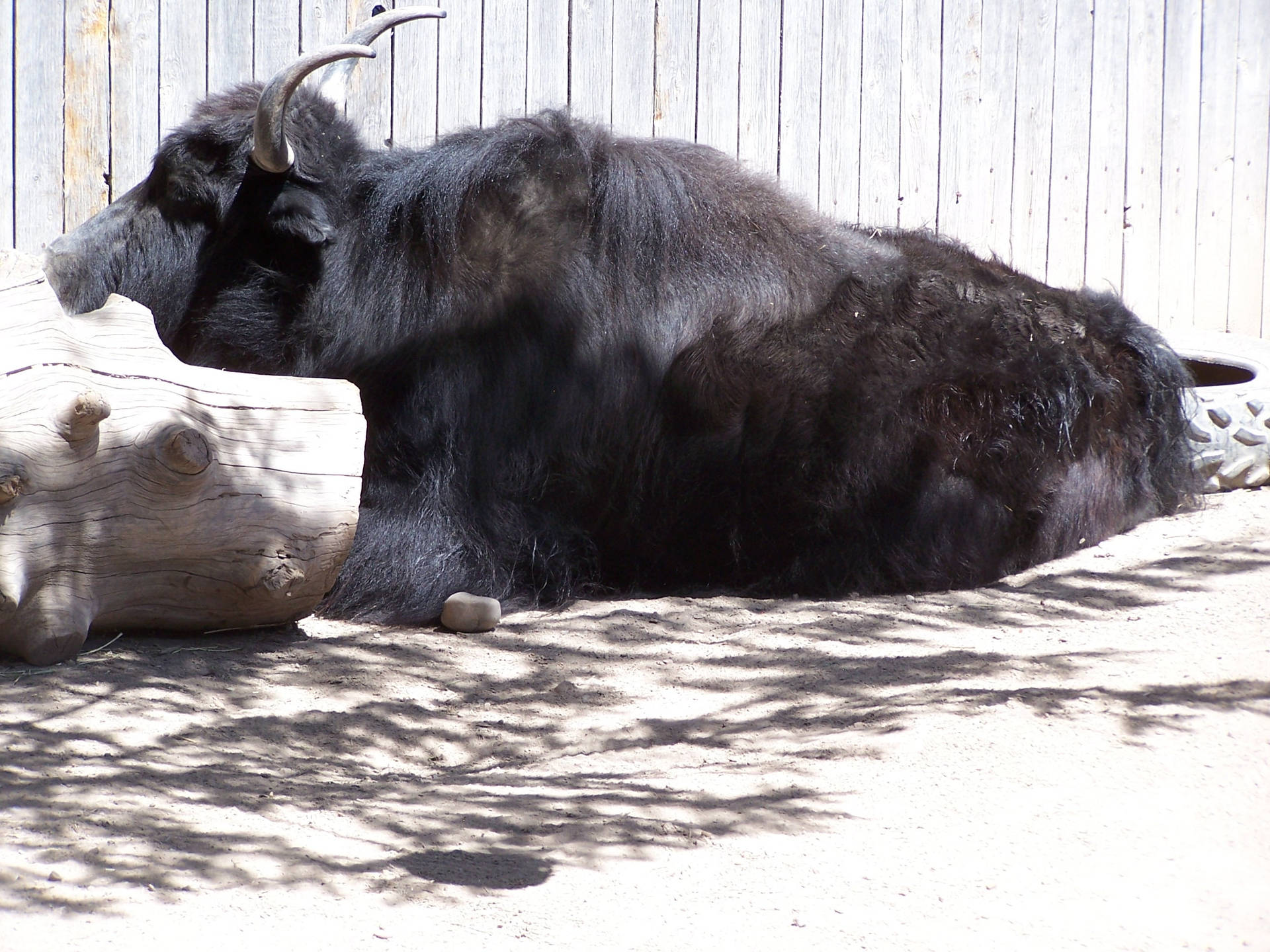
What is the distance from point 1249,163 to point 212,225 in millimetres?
6005

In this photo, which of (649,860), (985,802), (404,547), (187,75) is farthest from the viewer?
(187,75)

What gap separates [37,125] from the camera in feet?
17.4

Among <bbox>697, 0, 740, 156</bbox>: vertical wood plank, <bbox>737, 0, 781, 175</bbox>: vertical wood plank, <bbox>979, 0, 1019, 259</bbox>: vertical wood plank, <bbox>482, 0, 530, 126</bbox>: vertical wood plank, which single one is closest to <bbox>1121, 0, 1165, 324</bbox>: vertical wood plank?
<bbox>979, 0, 1019, 259</bbox>: vertical wood plank

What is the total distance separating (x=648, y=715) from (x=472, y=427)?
1557mm

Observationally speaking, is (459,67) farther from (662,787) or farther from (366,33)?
(662,787)

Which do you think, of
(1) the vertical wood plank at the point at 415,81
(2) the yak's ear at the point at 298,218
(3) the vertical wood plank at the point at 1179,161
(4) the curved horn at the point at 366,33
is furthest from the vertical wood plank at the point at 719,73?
(3) the vertical wood plank at the point at 1179,161

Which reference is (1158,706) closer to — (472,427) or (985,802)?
(985,802)

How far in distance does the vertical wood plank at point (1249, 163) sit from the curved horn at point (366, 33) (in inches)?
200

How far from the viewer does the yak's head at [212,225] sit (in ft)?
14.5

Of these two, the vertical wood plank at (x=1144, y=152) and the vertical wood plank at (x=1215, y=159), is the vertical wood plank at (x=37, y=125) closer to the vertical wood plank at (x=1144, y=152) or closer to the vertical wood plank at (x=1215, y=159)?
the vertical wood plank at (x=1144, y=152)

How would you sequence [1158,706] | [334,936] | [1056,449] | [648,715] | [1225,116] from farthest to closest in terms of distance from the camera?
1. [1225,116]
2. [1056,449]
3. [648,715]
4. [1158,706]
5. [334,936]

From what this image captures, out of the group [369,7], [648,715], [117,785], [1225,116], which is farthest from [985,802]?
[1225,116]

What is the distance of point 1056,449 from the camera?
4449 millimetres

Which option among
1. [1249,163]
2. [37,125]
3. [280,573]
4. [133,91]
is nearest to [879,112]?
[1249,163]
